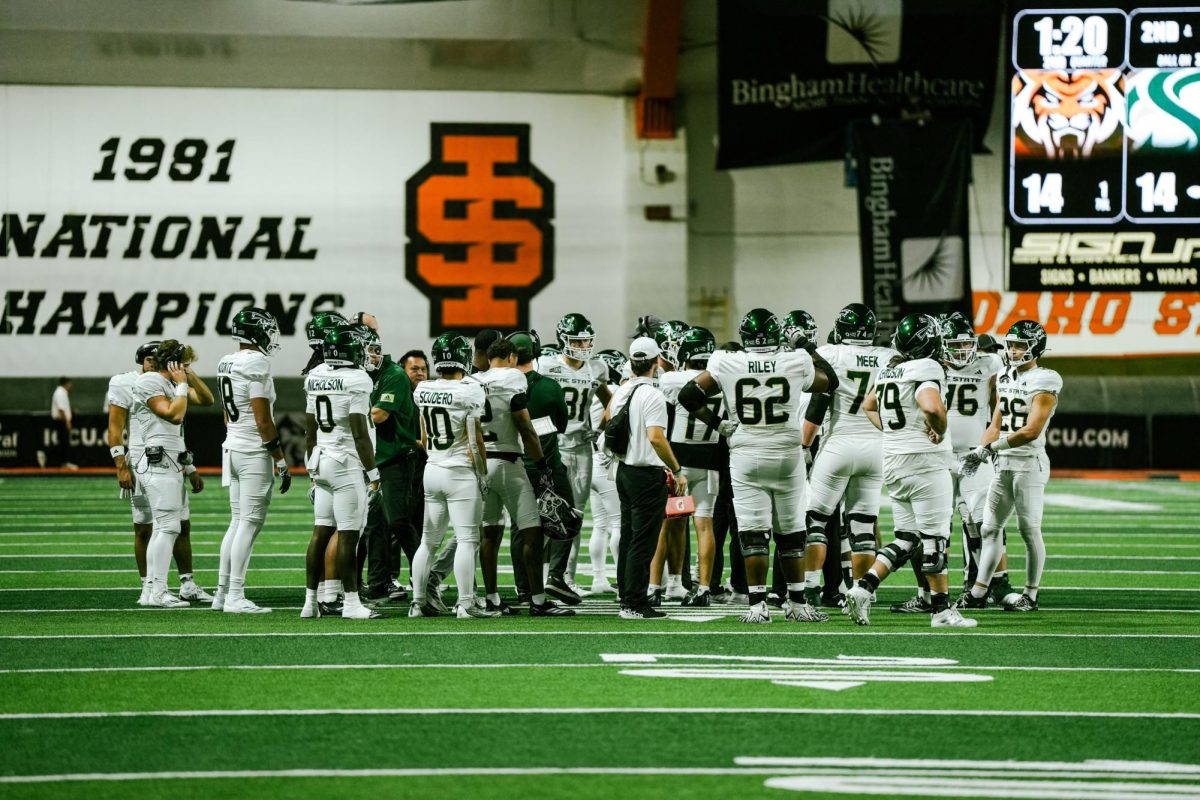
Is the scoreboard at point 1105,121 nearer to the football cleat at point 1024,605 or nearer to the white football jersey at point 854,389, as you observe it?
the football cleat at point 1024,605

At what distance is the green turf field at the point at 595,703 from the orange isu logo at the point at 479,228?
50.5ft

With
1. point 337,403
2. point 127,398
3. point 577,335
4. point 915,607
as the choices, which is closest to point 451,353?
point 337,403

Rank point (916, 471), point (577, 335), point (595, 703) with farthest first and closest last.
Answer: point (577, 335), point (916, 471), point (595, 703)

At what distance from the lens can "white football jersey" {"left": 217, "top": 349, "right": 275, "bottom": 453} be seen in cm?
980

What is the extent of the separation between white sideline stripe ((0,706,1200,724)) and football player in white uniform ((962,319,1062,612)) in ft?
11.1

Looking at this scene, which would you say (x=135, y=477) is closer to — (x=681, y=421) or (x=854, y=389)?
(x=681, y=421)

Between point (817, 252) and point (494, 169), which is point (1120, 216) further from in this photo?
point (494, 169)

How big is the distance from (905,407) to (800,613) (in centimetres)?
135

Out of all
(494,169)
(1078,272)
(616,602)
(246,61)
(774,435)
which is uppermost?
(246,61)

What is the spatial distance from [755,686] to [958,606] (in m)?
3.70

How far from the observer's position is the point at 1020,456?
10.1 meters

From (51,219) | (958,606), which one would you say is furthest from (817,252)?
(958,606)

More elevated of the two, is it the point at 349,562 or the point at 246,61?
the point at 246,61

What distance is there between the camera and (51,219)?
25.8m
